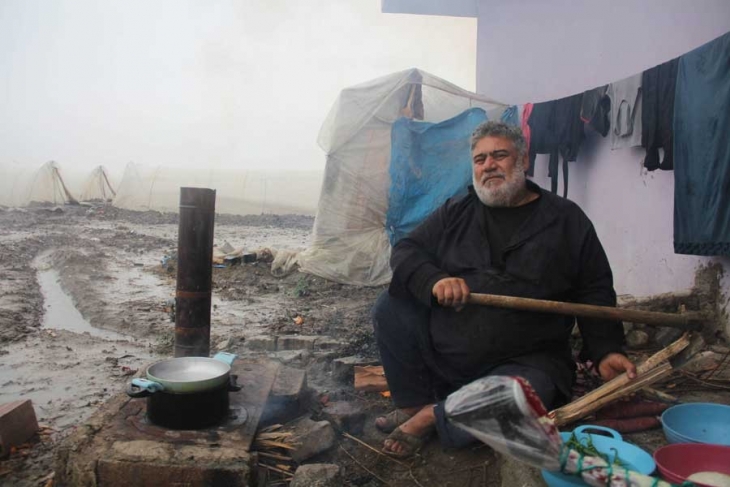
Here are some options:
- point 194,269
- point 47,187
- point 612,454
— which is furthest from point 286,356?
point 47,187

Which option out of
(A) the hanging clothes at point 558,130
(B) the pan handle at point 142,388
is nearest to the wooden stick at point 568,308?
(B) the pan handle at point 142,388

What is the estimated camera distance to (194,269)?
328 cm

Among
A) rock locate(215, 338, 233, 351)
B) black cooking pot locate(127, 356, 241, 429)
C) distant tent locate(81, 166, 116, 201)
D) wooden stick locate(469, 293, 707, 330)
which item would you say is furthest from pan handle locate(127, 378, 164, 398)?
distant tent locate(81, 166, 116, 201)

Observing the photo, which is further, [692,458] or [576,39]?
[576,39]

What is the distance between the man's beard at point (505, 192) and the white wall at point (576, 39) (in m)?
2.26

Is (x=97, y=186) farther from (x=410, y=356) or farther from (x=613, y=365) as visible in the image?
(x=613, y=365)

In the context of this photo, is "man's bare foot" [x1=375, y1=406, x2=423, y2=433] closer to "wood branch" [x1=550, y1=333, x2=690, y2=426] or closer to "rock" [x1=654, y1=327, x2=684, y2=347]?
"wood branch" [x1=550, y1=333, x2=690, y2=426]

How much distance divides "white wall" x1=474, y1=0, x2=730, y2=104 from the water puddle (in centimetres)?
551

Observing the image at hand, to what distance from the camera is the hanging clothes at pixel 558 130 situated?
5.46 metres

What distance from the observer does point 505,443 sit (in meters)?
1.45

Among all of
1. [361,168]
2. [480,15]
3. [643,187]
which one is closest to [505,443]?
[643,187]

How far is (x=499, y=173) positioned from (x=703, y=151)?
1638 mm

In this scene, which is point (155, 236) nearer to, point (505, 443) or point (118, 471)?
point (118, 471)

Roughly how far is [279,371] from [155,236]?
10971 mm
